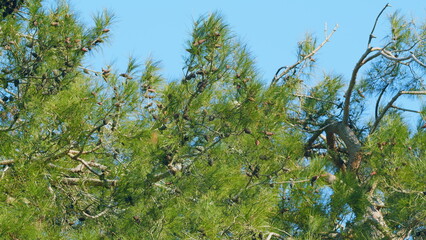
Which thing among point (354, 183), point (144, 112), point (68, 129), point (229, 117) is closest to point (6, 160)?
point (68, 129)

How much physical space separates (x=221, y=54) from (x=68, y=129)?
0.65 m

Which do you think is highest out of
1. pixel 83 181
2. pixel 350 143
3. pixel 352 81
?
pixel 352 81

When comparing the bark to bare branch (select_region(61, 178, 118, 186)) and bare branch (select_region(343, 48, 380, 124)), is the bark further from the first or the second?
bare branch (select_region(61, 178, 118, 186))

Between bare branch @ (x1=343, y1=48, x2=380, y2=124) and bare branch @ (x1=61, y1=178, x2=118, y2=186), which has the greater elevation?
bare branch @ (x1=343, y1=48, x2=380, y2=124)

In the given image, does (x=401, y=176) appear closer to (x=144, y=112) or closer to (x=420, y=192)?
(x=420, y=192)

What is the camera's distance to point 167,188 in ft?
10.1

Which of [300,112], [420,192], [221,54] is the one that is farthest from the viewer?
[300,112]

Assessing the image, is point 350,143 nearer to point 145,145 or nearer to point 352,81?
point 352,81

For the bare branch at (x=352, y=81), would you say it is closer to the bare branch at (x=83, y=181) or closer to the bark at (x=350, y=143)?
the bark at (x=350, y=143)

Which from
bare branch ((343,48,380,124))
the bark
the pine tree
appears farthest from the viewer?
the bark

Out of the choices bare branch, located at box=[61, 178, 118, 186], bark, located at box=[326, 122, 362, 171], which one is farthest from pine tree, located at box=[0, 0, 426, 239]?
bark, located at box=[326, 122, 362, 171]

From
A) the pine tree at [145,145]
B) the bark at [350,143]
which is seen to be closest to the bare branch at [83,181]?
the pine tree at [145,145]

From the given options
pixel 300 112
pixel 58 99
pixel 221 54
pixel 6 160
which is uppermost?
pixel 300 112

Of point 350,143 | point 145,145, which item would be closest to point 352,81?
point 350,143
